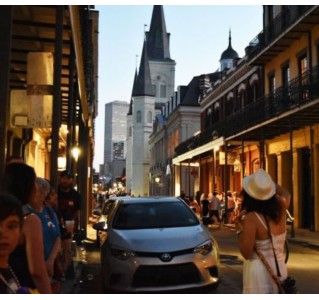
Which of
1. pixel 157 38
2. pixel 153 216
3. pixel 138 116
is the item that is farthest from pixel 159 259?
pixel 157 38

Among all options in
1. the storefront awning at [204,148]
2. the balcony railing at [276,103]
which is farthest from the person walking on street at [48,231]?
the storefront awning at [204,148]

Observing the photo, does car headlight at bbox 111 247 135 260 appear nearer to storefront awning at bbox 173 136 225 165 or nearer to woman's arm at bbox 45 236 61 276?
woman's arm at bbox 45 236 61 276

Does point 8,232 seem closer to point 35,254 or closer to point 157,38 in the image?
point 35,254

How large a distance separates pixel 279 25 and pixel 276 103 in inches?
179

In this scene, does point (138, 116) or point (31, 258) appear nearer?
point (31, 258)

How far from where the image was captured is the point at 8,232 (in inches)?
97.2

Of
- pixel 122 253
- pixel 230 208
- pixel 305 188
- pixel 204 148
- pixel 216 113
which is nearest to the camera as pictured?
pixel 122 253

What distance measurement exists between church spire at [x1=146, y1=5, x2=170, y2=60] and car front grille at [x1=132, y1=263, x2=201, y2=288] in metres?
105

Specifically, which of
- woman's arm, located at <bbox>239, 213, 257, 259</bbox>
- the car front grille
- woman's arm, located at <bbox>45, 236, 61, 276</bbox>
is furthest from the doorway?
woman's arm, located at <bbox>45, 236, 61, 276</bbox>

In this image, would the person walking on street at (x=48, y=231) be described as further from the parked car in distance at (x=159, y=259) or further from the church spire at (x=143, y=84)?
the church spire at (x=143, y=84)

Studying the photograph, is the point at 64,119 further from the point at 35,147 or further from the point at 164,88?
the point at 164,88

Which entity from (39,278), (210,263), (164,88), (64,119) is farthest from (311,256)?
(164,88)

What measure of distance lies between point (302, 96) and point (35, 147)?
979cm

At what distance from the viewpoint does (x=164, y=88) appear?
109188 mm
